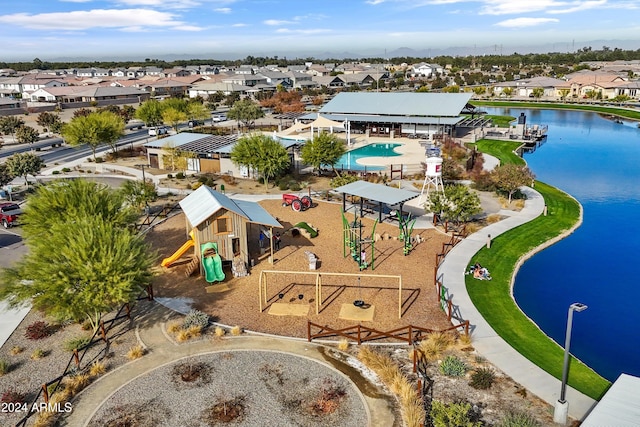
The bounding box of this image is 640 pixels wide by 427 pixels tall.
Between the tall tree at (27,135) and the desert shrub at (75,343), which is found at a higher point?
the tall tree at (27,135)

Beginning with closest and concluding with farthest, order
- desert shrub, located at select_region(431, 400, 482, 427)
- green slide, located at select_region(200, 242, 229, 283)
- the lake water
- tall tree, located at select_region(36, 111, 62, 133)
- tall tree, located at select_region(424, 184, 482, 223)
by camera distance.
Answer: desert shrub, located at select_region(431, 400, 482, 427) → the lake water → green slide, located at select_region(200, 242, 229, 283) → tall tree, located at select_region(424, 184, 482, 223) → tall tree, located at select_region(36, 111, 62, 133)

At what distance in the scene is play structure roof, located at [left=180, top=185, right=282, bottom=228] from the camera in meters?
27.3

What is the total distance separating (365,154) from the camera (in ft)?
216

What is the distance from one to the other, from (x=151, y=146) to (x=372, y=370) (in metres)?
47.9

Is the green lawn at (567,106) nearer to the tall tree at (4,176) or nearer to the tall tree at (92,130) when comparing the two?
the tall tree at (92,130)

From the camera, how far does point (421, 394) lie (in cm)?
1761

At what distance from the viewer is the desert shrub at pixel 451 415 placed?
606 inches

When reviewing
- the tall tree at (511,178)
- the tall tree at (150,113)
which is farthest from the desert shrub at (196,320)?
the tall tree at (150,113)

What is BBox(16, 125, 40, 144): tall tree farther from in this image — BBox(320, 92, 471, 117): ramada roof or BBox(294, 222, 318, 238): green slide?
BBox(294, 222, 318, 238): green slide

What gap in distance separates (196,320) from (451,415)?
40.1ft

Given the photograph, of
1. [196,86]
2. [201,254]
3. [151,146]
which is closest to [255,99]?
[196,86]

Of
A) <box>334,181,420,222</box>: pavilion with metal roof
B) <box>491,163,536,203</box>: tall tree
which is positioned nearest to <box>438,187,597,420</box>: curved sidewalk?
<box>334,181,420,222</box>: pavilion with metal roof

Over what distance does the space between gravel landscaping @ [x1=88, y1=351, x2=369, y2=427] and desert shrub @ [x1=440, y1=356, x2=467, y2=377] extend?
369cm

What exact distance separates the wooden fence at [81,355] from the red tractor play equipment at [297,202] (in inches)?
653
